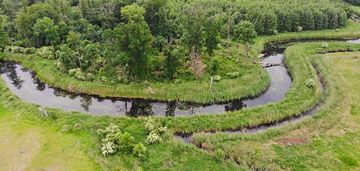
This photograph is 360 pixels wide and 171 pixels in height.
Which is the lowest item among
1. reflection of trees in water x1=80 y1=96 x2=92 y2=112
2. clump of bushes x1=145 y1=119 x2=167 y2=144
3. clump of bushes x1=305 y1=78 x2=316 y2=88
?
reflection of trees in water x1=80 y1=96 x2=92 y2=112

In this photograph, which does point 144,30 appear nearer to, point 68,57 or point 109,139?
point 68,57

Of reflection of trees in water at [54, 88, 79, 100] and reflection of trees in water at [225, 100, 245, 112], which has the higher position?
reflection of trees in water at [225, 100, 245, 112]

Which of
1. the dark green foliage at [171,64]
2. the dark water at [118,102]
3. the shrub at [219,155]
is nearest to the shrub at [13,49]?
the dark water at [118,102]

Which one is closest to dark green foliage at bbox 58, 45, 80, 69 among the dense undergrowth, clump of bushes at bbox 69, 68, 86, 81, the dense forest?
the dense forest

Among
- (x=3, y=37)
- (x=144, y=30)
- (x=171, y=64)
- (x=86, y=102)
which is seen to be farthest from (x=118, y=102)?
(x=3, y=37)

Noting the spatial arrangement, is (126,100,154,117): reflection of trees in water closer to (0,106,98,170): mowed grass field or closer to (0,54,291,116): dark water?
(0,54,291,116): dark water
